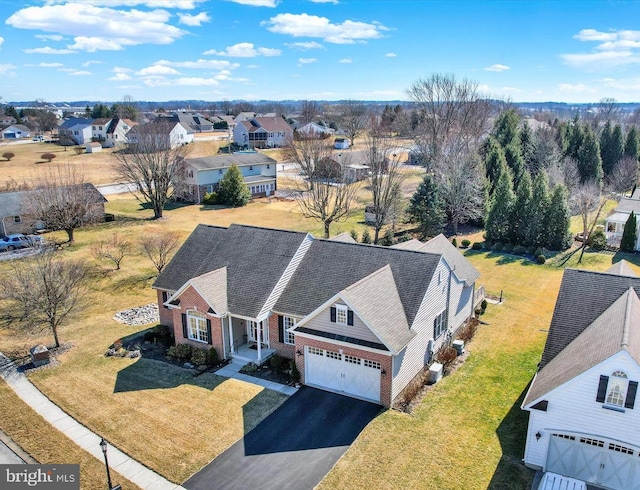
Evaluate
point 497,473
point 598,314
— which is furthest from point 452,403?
point 598,314

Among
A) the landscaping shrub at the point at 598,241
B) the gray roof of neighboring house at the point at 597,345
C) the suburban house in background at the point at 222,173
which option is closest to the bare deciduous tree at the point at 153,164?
the suburban house in background at the point at 222,173

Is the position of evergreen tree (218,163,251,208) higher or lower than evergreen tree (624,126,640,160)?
lower

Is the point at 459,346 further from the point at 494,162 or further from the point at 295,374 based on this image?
the point at 494,162

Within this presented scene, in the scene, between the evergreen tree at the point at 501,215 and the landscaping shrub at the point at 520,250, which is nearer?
the landscaping shrub at the point at 520,250

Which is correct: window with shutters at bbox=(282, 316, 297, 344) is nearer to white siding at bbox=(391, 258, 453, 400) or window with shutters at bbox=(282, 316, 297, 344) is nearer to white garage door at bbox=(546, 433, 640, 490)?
white siding at bbox=(391, 258, 453, 400)

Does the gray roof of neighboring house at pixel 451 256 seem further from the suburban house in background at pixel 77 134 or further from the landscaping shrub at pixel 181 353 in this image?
the suburban house in background at pixel 77 134

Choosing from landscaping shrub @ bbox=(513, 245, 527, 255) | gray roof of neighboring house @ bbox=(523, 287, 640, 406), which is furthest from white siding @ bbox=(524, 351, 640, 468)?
landscaping shrub @ bbox=(513, 245, 527, 255)
